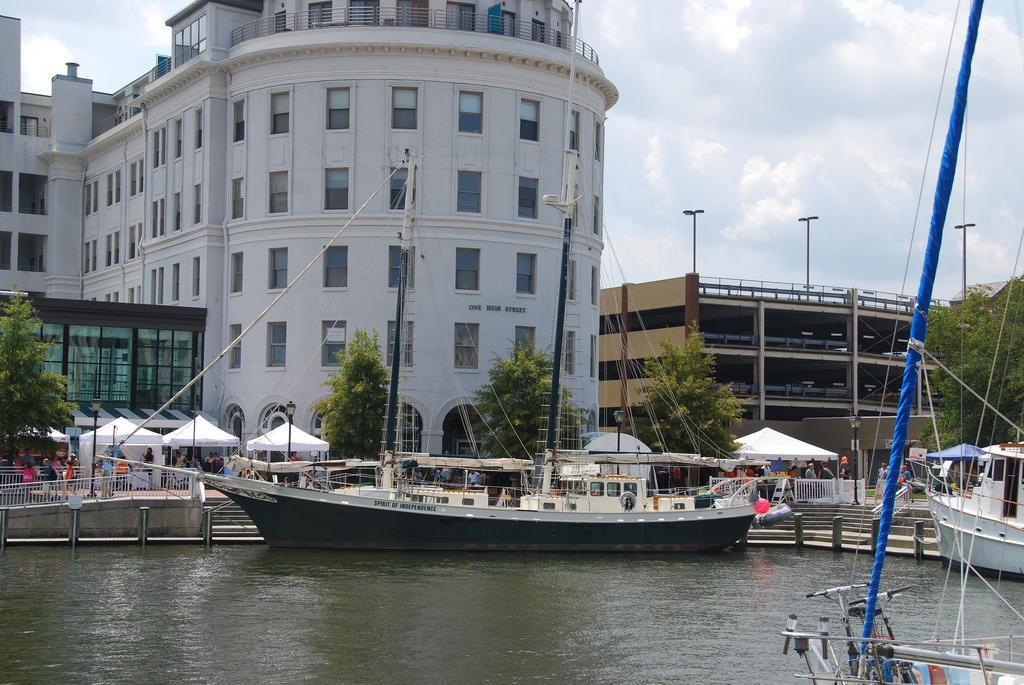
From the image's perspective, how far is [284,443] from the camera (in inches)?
1908

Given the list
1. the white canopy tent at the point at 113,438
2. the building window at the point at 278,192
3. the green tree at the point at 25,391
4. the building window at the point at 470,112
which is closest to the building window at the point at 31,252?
the building window at the point at 278,192

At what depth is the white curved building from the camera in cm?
6003

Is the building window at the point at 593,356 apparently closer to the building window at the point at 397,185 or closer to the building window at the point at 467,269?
the building window at the point at 467,269

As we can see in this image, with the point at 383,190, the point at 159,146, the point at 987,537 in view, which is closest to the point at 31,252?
the point at 159,146

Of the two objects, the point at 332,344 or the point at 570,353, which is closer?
the point at 332,344

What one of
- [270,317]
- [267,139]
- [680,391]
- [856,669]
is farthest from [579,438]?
[856,669]

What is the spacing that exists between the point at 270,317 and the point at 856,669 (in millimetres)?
47346

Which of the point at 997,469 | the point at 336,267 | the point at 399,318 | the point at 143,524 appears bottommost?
the point at 143,524

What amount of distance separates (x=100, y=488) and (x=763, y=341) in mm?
49572

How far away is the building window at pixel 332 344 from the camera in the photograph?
59906 millimetres

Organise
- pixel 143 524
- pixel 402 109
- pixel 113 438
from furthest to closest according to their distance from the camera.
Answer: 1. pixel 402 109
2. pixel 113 438
3. pixel 143 524

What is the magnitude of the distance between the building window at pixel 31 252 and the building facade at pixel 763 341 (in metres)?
39.0

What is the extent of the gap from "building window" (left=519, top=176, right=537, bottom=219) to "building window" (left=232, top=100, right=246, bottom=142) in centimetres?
1498

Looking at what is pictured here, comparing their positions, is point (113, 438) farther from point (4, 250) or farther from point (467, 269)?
point (4, 250)
